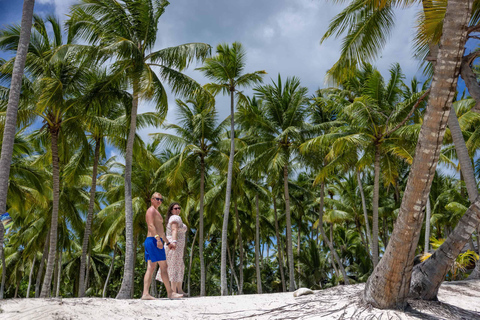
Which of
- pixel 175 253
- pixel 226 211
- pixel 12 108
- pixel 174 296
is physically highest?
pixel 12 108

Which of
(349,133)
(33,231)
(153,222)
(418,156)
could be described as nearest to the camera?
(418,156)

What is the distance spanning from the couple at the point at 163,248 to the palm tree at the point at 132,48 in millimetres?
3893

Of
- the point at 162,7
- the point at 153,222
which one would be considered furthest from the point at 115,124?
the point at 153,222

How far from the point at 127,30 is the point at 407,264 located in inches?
421

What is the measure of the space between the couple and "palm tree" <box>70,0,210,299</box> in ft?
12.8

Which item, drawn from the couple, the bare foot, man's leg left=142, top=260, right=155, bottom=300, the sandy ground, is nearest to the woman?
the couple

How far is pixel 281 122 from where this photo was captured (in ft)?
63.6

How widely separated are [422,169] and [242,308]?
131 inches

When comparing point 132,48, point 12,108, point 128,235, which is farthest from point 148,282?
point 132,48

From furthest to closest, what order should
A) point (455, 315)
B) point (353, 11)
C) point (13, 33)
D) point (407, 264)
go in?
point (13, 33) < point (353, 11) < point (455, 315) < point (407, 264)

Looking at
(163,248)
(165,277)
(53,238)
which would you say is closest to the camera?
(163,248)

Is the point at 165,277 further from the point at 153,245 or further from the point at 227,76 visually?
the point at 227,76

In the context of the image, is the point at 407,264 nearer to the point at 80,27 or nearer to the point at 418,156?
the point at 418,156

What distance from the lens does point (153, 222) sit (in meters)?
6.77
